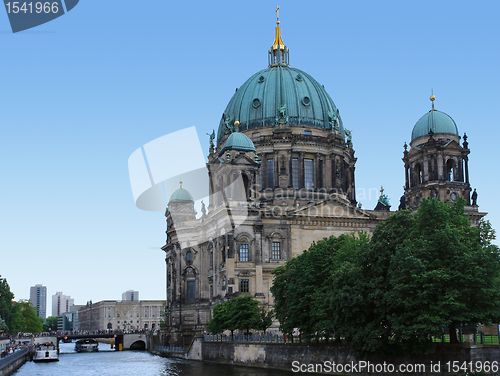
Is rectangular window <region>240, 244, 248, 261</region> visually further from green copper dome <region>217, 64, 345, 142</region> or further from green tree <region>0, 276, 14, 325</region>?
green tree <region>0, 276, 14, 325</region>

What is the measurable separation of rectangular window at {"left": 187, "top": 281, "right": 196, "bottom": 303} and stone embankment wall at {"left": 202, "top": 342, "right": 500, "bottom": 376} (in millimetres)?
20443

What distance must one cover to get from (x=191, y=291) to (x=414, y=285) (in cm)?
5583

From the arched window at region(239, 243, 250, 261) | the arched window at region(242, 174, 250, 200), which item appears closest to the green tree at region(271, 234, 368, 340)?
the arched window at region(239, 243, 250, 261)

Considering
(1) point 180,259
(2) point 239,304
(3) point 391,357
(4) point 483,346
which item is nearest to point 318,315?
(3) point 391,357

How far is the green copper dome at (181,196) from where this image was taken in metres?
103

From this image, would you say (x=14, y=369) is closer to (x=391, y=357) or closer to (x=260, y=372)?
(x=260, y=372)

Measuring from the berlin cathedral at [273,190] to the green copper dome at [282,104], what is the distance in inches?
6.0

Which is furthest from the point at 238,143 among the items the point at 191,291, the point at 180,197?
the point at 180,197

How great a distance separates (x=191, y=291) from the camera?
3666 inches

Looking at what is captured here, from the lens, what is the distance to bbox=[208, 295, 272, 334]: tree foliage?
66.9 m

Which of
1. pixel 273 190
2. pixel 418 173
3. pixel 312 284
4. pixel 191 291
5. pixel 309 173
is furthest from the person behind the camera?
pixel 191 291

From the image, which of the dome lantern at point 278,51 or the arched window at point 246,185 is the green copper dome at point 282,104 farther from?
the arched window at point 246,185

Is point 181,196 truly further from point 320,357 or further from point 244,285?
point 320,357

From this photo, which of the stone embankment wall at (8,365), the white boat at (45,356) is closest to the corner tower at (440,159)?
the stone embankment wall at (8,365)
